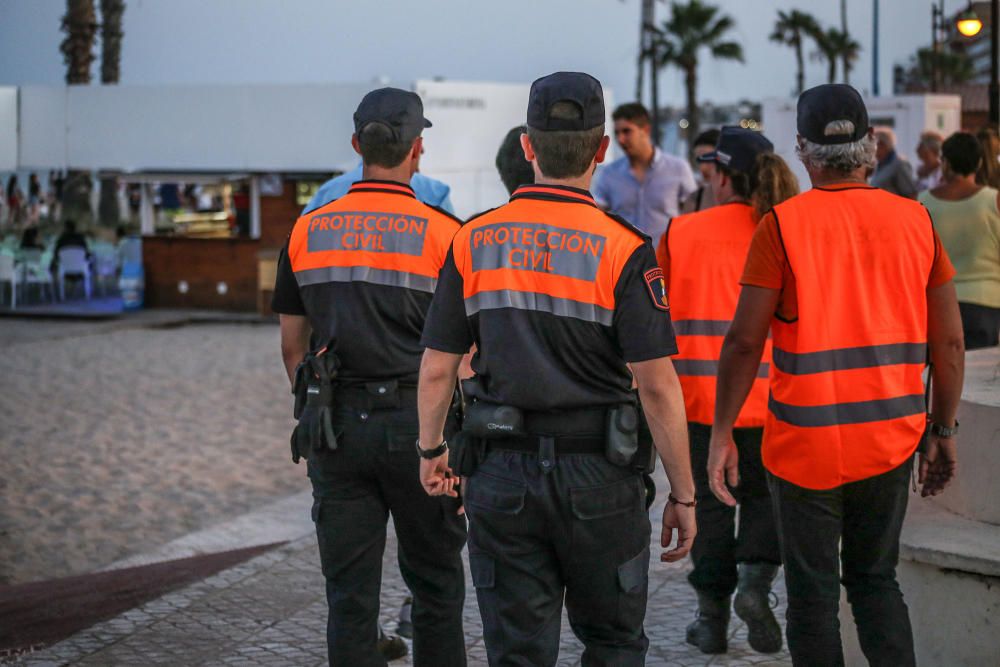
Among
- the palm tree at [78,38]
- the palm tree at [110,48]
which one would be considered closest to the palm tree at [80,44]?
the palm tree at [78,38]

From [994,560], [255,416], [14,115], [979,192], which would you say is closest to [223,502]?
[255,416]

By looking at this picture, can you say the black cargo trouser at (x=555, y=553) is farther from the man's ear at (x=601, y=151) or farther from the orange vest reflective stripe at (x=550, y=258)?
the man's ear at (x=601, y=151)

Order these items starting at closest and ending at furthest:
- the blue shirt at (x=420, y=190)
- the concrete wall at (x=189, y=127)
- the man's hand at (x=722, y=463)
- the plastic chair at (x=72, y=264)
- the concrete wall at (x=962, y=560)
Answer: the man's hand at (x=722, y=463) → the concrete wall at (x=962, y=560) → the blue shirt at (x=420, y=190) → the concrete wall at (x=189, y=127) → the plastic chair at (x=72, y=264)

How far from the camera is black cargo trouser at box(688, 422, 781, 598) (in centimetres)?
513

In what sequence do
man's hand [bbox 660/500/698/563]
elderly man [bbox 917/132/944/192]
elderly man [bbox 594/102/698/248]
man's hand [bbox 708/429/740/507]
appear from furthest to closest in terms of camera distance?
elderly man [bbox 917/132/944/192]
elderly man [bbox 594/102/698/248]
man's hand [bbox 708/429/740/507]
man's hand [bbox 660/500/698/563]

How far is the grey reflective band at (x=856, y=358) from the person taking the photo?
384cm

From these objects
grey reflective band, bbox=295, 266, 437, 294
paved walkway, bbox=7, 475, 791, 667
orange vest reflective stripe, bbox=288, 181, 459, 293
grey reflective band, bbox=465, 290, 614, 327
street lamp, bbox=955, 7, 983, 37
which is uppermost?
street lamp, bbox=955, 7, 983, 37

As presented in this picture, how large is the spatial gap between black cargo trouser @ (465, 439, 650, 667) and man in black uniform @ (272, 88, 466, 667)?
0.81 meters

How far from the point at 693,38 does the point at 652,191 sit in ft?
192

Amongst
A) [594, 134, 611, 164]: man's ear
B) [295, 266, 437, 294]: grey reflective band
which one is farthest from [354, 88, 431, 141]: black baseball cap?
[594, 134, 611, 164]: man's ear

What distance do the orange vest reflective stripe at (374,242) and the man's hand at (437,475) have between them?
2.32 feet

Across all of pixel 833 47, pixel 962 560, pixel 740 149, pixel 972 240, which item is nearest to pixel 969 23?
pixel 972 240

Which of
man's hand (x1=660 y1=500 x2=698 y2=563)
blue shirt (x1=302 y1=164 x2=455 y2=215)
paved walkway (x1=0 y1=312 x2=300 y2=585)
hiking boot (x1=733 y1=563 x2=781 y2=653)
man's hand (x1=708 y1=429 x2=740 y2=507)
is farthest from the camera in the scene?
paved walkway (x1=0 y1=312 x2=300 y2=585)

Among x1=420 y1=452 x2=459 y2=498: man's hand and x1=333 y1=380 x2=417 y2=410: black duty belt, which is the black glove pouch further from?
x1=333 y1=380 x2=417 y2=410: black duty belt
